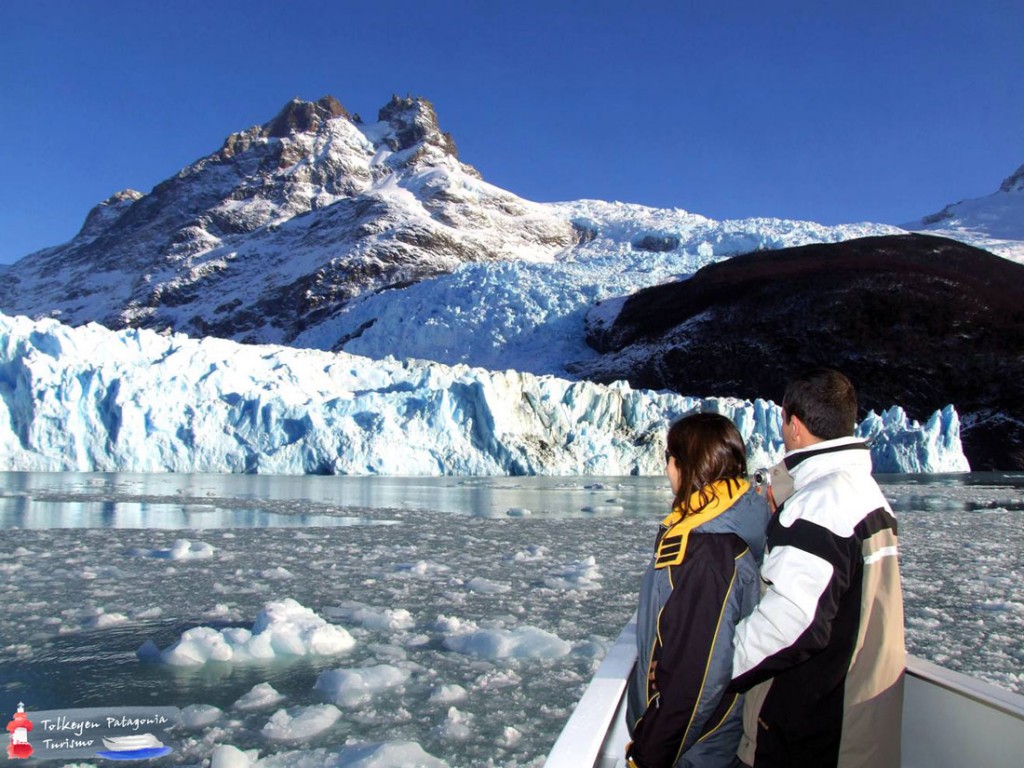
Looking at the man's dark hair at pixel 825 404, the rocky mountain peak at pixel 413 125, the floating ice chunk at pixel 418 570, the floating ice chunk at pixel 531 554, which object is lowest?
the floating ice chunk at pixel 531 554

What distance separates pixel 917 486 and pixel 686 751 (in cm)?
2221

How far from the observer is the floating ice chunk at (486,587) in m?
5.41

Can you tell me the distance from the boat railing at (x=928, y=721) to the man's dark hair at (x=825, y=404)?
2.44 ft

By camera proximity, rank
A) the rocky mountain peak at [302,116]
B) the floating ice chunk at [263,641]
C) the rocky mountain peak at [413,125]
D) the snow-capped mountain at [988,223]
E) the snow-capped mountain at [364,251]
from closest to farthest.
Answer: the floating ice chunk at [263,641]
the snow-capped mountain at [364,251]
the snow-capped mountain at [988,223]
the rocky mountain peak at [413,125]
the rocky mountain peak at [302,116]

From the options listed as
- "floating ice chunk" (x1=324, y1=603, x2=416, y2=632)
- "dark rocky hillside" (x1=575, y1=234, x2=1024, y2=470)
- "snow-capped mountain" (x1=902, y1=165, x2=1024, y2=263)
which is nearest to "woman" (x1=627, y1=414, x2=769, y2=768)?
"floating ice chunk" (x1=324, y1=603, x2=416, y2=632)

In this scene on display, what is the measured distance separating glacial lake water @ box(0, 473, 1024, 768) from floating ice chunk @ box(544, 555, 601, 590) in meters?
0.02

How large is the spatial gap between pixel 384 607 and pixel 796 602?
12.4ft

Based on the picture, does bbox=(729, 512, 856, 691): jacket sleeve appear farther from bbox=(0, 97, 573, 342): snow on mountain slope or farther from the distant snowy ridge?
bbox=(0, 97, 573, 342): snow on mountain slope

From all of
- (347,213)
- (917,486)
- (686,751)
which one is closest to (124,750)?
(686,751)

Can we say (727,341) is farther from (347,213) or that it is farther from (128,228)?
(128,228)

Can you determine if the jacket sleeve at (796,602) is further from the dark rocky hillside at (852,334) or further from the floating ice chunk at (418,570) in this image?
the dark rocky hillside at (852,334)

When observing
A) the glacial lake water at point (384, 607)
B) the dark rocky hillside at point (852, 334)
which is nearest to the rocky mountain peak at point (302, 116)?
the dark rocky hillside at point (852, 334)

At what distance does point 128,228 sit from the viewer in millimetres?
118688

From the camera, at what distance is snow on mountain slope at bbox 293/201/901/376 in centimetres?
4688
